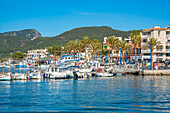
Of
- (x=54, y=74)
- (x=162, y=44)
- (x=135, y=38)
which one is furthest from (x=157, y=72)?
(x=135, y=38)

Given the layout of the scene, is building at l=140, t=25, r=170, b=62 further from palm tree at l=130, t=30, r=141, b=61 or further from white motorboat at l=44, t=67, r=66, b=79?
white motorboat at l=44, t=67, r=66, b=79

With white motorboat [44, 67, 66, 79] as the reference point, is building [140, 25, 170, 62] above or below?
Result: above

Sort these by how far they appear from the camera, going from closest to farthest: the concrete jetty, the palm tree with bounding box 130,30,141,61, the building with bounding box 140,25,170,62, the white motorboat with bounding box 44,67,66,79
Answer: the white motorboat with bounding box 44,67,66,79 → the concrete jetty → the building with bounding box 140,25,170,62 → the palm tree with bounding box 130,30,141,61

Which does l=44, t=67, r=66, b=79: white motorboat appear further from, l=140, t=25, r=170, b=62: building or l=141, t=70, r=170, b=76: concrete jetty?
l=140, t=25, r=170, b=62: building

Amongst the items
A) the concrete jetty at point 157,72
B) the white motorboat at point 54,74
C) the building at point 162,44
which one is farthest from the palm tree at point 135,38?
the white motorboat at point 54,74

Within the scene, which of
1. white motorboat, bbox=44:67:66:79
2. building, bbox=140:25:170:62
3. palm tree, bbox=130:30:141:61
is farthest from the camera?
palm tree, bbox=130:30:141:61

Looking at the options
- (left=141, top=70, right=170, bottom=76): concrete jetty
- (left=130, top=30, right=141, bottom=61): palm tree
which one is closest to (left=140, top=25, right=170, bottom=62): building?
(left=130, top=30, right=141, bottom=61): palm tree

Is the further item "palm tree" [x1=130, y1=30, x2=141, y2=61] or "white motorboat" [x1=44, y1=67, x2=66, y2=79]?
"palm tree" [x1=130, y1=30, x2=141, y2=61]

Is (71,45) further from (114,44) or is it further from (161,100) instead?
(161,100)

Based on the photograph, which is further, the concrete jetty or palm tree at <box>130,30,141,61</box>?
palm tree at <box>130,30,141,61</box>

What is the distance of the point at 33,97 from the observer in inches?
1784

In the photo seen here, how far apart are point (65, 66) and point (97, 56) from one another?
204 feet

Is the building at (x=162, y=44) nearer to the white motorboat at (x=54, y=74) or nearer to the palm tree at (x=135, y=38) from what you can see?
the palm tree at (x=135, y=38)

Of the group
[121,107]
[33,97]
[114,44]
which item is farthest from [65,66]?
[121,107]
